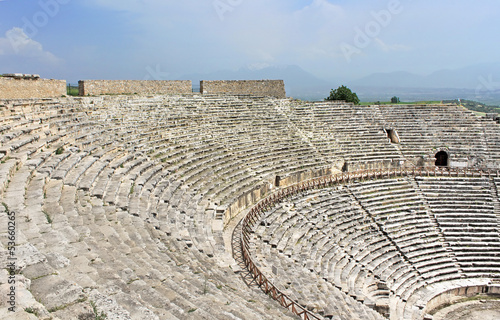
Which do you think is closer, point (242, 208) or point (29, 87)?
point (242, 208)

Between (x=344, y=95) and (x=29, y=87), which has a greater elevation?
(x=344, y=95)

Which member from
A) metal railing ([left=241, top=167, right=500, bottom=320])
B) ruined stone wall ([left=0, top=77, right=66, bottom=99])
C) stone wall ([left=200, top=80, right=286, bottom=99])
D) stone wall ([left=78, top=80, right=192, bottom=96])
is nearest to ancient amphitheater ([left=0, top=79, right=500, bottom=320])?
metal railing ([left=241, top=167, right=500, bottom=320])

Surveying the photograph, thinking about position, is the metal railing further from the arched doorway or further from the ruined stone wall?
the ruined stone wall

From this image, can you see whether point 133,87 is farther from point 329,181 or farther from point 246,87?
point 329,181

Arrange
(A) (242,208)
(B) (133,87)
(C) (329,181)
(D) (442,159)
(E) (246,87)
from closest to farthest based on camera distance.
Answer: (A) (242,208) < (C) (329,181) < (B) (133,87) < (D) (442,159) < (E) (246,87)

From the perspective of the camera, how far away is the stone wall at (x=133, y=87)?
1659cm

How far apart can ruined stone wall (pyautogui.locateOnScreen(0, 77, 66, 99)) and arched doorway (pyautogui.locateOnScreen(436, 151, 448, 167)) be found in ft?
64.3

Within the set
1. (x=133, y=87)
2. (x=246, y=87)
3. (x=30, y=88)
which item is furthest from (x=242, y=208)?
(x=246, y=87)

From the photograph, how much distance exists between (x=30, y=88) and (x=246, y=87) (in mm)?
12511

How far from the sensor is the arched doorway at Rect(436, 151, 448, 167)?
2070cm

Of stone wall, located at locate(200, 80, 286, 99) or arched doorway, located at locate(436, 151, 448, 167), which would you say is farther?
stone wall, located at locate(200, 80, 286, 99)

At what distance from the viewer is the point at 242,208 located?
536 inches

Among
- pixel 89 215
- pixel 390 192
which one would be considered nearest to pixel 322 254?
pixel 390 192

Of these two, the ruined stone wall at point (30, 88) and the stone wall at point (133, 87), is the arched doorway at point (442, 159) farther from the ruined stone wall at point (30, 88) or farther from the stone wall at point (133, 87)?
the ruined stone wall at point (30, 88)
